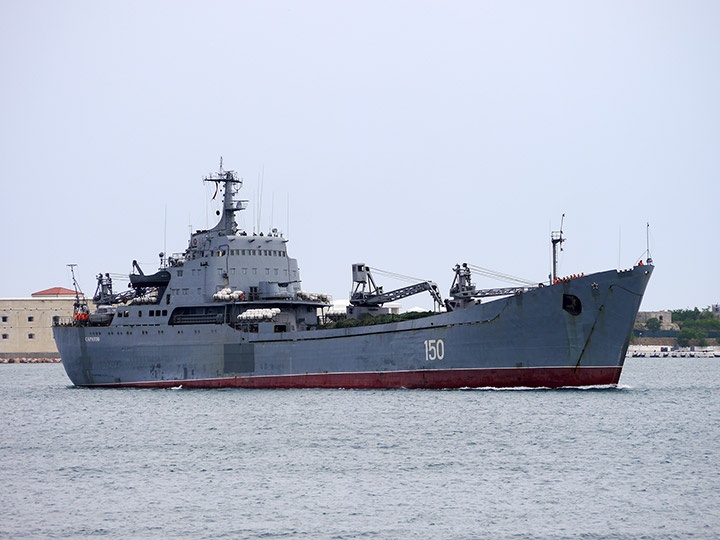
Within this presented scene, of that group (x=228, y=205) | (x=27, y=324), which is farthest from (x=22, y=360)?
(x=228, y=205)

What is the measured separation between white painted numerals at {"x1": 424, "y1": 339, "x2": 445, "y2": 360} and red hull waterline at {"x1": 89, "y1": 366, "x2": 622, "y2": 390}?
2.36 feet

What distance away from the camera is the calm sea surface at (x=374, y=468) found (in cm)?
2109

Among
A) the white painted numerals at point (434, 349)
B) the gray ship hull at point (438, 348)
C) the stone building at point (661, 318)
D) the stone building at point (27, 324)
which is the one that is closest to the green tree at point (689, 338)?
the stone building at point (661, 318)

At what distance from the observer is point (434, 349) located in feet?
142

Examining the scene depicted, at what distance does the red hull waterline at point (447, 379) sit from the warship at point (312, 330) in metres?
0.06

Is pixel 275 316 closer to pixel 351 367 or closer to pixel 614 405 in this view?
pixel 351 367

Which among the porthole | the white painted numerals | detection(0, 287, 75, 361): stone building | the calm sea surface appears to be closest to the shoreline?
detection(0, 287, 75, 361): stone building

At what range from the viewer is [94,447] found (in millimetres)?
32125

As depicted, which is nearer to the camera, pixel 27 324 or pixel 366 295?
pixel 366 295

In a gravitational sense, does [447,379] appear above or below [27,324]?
below

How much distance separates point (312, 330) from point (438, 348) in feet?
23.7

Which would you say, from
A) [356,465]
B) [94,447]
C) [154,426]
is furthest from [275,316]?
[356,465]

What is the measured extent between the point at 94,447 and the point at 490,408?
1538 centimetres

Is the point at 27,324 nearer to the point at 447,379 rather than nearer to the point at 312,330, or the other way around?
the point at 312,330
